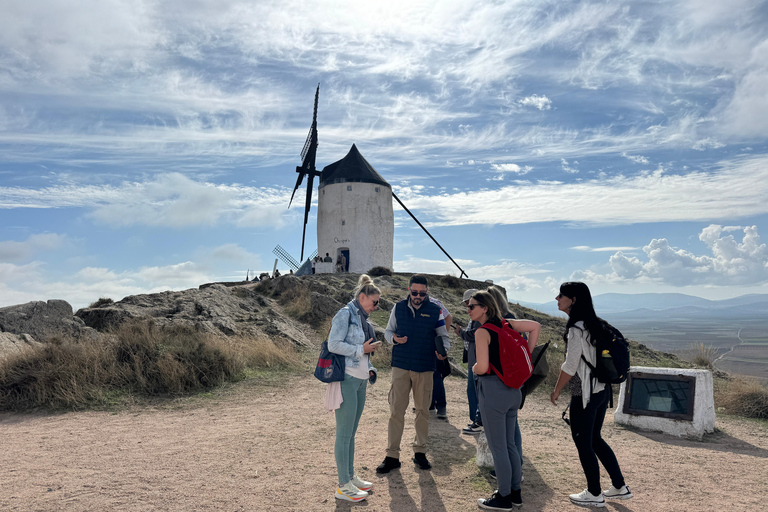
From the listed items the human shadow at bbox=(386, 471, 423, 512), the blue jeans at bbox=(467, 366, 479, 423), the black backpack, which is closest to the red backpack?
the black backpack

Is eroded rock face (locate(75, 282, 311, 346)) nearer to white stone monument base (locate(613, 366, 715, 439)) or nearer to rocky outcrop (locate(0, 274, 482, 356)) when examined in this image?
rocky outcrop (locate(0, 274, 482, 356))

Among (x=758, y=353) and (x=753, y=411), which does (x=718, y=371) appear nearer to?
(x=753, y=411)

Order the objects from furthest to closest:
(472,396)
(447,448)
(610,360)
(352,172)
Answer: (352,172)
(472,396)
(447,448)
(610,360)

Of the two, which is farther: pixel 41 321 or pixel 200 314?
pixel 200 314

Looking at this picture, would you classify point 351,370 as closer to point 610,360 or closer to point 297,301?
point 610,360

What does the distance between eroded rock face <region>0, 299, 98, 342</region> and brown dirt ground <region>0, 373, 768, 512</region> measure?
3.95 m

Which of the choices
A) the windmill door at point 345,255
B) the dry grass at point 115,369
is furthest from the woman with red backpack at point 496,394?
the windmill door at point 345,255

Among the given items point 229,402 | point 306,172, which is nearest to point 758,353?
point 306,172

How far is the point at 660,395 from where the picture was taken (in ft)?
24.6

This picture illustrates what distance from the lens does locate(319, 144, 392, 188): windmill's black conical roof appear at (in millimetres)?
33594

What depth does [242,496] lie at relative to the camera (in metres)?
4.77

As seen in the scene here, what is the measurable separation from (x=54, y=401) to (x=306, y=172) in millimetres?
31134

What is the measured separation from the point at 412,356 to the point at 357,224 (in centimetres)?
2798

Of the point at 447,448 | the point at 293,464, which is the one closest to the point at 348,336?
the point at 293,464
